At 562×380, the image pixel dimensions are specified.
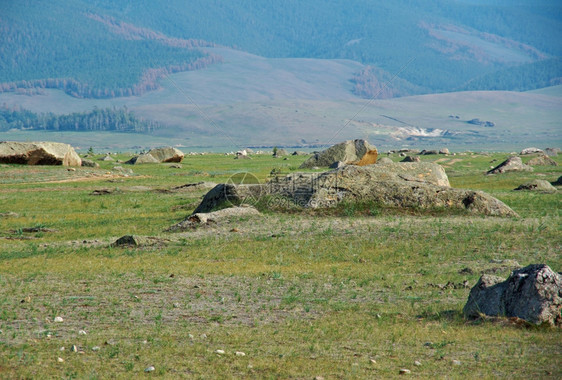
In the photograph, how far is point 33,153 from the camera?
6744cm

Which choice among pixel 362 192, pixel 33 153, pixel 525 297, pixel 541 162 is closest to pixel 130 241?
pixel 362 192

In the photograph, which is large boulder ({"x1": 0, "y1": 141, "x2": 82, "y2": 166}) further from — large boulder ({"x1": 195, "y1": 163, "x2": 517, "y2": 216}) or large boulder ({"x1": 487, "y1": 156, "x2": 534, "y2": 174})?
large boulder ({"x1": 487, "y1": 156, "x2": 534, "y2": 174})

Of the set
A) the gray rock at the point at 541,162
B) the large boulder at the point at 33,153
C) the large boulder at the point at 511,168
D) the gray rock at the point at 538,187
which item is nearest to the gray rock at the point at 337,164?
the large boulder at the point at 511,168

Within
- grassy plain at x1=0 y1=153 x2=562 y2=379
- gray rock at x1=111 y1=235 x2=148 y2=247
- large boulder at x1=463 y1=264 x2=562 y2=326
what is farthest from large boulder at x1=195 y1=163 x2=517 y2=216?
large boulder at x1=463 y1=264 x2=562 y2=326

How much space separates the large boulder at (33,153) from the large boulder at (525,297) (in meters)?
60.5

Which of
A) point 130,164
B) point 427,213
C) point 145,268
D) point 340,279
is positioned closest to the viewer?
point 340,279

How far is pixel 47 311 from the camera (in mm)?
14883

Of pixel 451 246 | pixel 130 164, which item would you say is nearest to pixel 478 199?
pixel 451 246

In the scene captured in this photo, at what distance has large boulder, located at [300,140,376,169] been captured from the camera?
68.4 meters

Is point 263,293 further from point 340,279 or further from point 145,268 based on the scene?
point 145,268

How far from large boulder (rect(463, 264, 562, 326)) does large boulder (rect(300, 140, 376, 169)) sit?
5403 centimetres

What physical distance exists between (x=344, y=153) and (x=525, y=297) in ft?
185

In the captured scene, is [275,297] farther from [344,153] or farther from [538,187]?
[344,153]

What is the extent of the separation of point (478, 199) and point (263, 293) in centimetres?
1587
